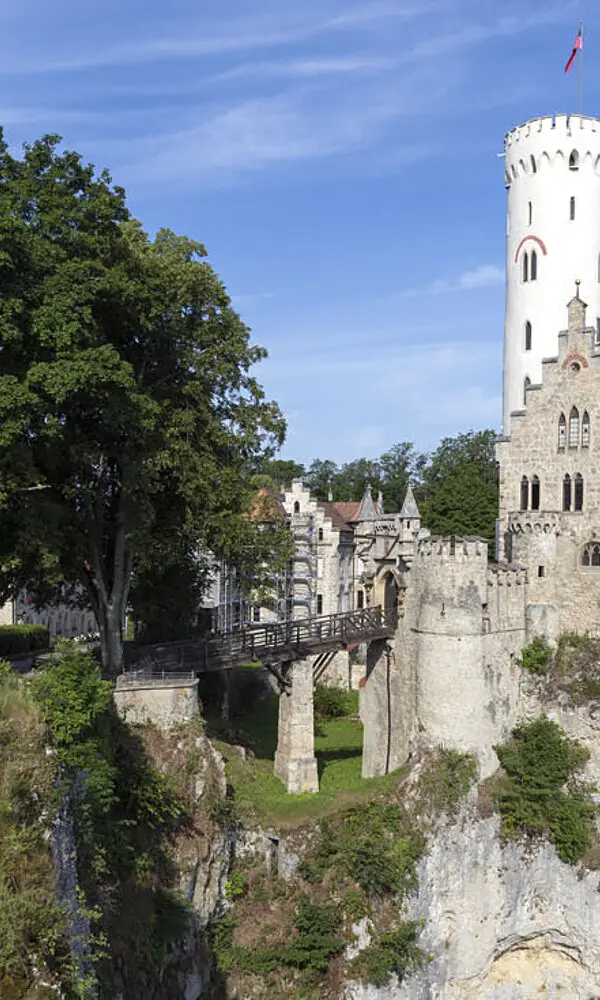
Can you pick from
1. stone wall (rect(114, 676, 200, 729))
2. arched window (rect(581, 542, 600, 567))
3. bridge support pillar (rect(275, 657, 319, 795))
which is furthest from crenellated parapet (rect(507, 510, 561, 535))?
stone wall (rect(114, 676, 200, 729))

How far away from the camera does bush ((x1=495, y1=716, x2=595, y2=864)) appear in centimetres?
3216

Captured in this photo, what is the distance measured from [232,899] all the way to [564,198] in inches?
1323

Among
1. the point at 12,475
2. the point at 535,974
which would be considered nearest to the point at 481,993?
the point at 535,974

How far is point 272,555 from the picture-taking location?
3334cm

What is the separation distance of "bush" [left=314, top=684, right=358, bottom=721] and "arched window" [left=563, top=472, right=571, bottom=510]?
666 inches

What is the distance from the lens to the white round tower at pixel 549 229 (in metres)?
39.8

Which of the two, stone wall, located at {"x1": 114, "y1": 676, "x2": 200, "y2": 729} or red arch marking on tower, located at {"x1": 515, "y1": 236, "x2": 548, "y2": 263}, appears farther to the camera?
red arch marking on tower, located at {"x1": 515, "y1": 236, "x2": 548, "y2": 263}

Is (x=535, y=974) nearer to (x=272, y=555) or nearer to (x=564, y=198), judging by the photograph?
(x=272, y=555)

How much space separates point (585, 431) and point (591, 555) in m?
5.46

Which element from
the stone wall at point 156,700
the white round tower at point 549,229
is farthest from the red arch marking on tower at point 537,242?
the stone wall at point 156,700

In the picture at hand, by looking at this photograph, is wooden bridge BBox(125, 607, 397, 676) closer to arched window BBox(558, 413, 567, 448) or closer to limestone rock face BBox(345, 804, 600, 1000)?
limestone rock face BBox(345, 804, 600, 1000)

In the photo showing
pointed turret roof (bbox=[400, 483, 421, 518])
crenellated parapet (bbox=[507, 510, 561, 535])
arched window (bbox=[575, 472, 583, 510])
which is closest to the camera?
arched window (bbox=[575, 472, 583, 510])

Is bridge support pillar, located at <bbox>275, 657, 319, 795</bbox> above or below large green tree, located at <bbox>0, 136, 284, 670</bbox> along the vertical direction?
below

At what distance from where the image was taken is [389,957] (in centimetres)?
2862
